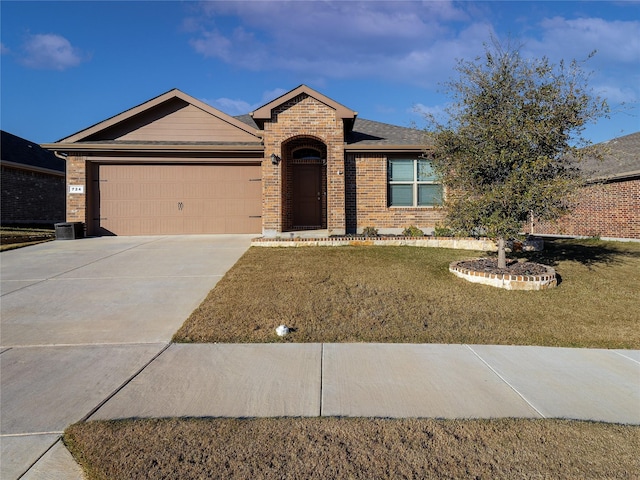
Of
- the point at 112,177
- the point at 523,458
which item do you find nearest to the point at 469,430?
the point at 523,458

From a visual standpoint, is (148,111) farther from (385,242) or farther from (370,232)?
(385,242)

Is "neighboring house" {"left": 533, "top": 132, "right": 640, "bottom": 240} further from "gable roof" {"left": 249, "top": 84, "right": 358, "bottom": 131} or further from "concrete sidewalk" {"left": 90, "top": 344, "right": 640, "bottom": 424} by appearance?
"concrete sidewalk" {"left": 90, "top": 344, "right": 640, "bottom": 424}

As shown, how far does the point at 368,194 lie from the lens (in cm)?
1226

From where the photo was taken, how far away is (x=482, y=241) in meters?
10.4

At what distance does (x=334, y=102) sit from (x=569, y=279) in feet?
25.7

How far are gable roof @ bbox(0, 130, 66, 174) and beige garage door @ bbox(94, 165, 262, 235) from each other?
29.0 ft

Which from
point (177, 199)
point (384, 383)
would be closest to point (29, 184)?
point (177, 199)

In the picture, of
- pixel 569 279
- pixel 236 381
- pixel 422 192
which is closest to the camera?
pixel 236 381

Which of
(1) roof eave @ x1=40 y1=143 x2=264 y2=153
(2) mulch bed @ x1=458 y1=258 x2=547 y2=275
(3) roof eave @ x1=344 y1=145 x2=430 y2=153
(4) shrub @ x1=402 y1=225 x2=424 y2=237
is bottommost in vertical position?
(2) mulch bed @ x1=458 y1=258 x2=547 y2=275

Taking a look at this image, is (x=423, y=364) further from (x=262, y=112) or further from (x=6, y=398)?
(x=262, y=112)

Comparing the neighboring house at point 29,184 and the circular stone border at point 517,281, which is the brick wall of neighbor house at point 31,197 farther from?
the circular stone border at point 517,281

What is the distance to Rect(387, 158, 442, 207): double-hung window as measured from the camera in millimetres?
12438

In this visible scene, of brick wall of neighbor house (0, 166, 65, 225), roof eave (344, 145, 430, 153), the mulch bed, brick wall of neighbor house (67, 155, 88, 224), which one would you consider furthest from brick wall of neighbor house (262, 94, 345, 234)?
brick wall of neighbor house (0, 166, 65, 225)

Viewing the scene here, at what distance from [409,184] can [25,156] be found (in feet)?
64.0
